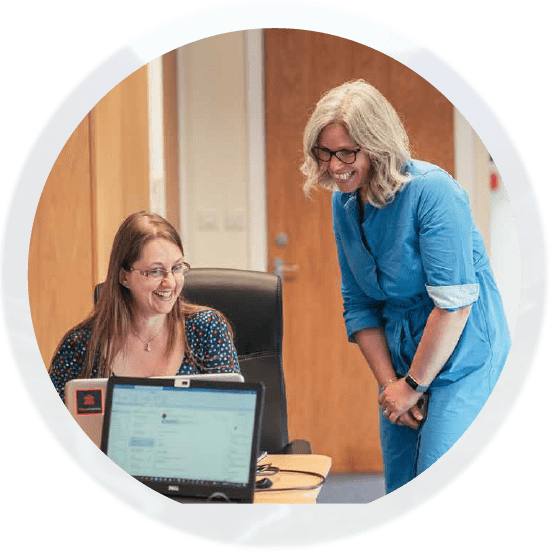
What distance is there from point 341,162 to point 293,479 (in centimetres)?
49

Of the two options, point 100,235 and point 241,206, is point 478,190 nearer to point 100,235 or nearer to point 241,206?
point 241,206

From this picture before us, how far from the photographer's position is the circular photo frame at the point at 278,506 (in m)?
1.28

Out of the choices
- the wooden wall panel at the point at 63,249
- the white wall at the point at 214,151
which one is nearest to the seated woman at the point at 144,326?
the wooden wall panel at the point at 63,249

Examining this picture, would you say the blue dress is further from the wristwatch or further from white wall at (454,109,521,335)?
white wall at (454,109,521,335)

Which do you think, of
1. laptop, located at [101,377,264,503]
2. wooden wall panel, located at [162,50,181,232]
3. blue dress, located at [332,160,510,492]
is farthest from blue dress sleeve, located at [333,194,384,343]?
wooden wall panel, located at [162,50,181,232]

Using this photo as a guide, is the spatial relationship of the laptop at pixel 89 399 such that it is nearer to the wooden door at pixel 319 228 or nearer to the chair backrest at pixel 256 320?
the chair backrest at pixel 256 320

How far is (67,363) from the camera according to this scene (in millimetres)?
1555

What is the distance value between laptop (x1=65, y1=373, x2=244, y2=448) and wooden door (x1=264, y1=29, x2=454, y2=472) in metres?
1.53

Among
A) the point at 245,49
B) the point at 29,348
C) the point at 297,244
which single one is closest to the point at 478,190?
→ the point at 297,244

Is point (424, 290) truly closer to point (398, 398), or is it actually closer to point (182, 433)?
point (398, 398)

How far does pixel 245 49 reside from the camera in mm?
2787

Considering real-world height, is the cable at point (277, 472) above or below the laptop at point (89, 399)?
below

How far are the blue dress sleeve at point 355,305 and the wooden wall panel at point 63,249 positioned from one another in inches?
19.8

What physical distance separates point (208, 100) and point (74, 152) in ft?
3.67
